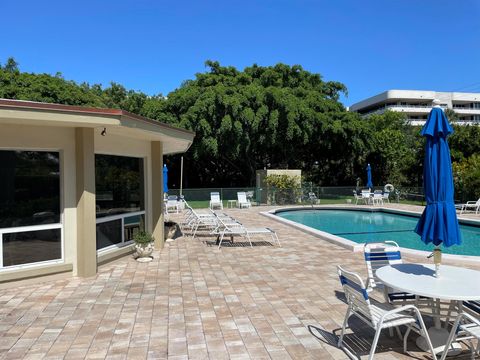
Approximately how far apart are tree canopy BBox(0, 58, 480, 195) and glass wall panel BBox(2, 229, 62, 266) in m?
19.5

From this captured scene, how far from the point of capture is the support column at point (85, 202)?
7.13m

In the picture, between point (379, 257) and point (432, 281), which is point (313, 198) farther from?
point (432, 281)

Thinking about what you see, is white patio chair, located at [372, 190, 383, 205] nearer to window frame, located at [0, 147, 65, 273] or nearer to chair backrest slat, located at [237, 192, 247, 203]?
chair backrest slat, located at [237, 192, 247, 203]

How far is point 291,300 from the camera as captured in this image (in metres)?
5.83

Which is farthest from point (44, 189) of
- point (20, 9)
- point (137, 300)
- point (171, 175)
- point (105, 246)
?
point (171, 175)

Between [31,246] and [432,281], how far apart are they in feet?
20.8

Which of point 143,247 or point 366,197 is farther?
point 366,197

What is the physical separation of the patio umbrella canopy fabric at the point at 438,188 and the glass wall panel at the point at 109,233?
20.0 ft

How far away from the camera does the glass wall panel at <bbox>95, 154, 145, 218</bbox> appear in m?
7.91

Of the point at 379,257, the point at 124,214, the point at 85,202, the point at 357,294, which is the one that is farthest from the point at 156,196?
the point at 357,294

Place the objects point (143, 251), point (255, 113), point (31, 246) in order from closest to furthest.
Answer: point (31, 246)
point (143, 251)
point (255, 113)

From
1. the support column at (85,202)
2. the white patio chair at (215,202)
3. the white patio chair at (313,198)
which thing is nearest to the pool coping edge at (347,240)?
the white patio chair at (313,198)

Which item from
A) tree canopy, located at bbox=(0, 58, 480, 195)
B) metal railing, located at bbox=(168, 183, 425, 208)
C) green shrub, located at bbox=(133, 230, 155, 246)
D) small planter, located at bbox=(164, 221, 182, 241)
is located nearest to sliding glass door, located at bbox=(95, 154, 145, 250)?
green shrub, located at bbox=(133, 230, 155, 246)

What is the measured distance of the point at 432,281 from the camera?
4.25 metres
